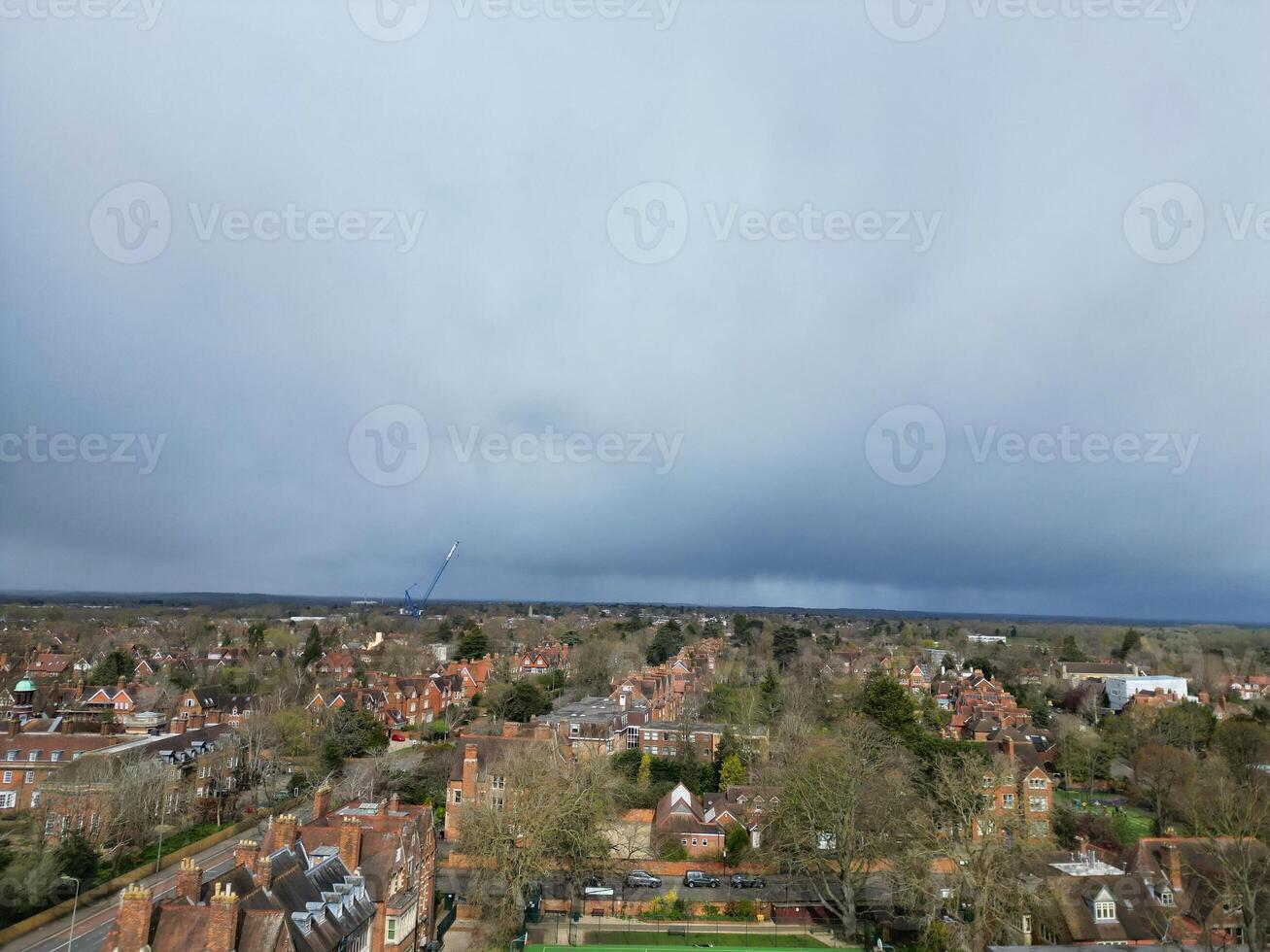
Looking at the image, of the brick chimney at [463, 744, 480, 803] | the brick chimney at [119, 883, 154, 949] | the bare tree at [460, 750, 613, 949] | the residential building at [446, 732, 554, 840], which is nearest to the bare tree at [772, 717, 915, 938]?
the bare tree at [460, 750, 613, 949]

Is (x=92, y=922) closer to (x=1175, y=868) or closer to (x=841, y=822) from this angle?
(x=841, y=822)

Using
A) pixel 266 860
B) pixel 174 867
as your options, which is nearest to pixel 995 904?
pixel 266 860

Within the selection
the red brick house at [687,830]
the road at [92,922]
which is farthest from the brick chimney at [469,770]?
the road at [92,922]

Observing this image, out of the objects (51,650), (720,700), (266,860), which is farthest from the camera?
(51,650)

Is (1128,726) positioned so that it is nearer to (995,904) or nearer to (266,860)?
(995,904)

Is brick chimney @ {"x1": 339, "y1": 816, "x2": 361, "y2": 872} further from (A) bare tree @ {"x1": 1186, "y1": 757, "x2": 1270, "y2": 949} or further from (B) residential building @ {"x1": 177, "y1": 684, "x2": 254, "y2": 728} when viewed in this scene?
(B) residential building @ {"x1": 177, "y1": 684, "x2": 254, "y2": 728}

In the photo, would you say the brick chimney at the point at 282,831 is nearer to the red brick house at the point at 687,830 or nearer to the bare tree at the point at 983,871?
the red brick house at the point at 687,830
